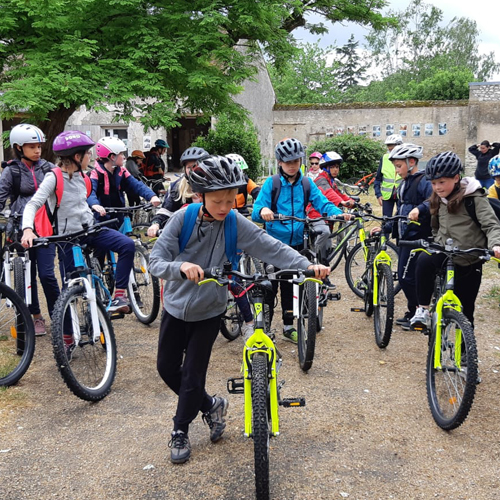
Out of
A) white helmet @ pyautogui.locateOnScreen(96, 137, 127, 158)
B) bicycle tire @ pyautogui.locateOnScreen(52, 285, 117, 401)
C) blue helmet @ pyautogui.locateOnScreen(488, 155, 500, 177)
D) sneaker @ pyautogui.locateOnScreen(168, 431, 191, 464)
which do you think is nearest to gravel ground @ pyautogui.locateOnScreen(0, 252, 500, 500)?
sneaker @ pyautogui.locateOnScreen(168, 431, 191, 464)

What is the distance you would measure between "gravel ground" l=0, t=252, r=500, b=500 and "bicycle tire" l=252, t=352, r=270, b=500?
29cm

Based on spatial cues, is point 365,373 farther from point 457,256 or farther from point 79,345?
point 79,345

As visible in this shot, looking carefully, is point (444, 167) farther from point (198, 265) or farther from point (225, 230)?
point (198, 265)

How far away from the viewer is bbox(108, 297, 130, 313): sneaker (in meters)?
5.31

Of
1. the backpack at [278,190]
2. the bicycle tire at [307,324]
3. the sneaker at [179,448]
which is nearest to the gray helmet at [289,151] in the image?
the backpack at [278,190]

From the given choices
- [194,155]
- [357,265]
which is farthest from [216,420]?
[357,265]

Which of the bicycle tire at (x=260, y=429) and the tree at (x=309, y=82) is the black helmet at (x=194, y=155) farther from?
the tree at (x=309, y=82)

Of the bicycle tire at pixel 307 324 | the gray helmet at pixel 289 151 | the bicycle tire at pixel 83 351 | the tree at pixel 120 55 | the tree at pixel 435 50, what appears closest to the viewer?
the bicycle tire at pixel 83 351

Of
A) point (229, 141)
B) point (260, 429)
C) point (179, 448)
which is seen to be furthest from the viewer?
point (229, 141)

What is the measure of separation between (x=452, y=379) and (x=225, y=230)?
82.0 inches

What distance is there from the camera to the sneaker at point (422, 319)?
467 cm

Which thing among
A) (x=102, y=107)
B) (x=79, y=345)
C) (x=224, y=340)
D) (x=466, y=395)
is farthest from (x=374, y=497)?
(x=102, y=107)

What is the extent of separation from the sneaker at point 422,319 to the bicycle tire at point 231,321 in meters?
1.68

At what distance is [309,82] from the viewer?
60219 mm
